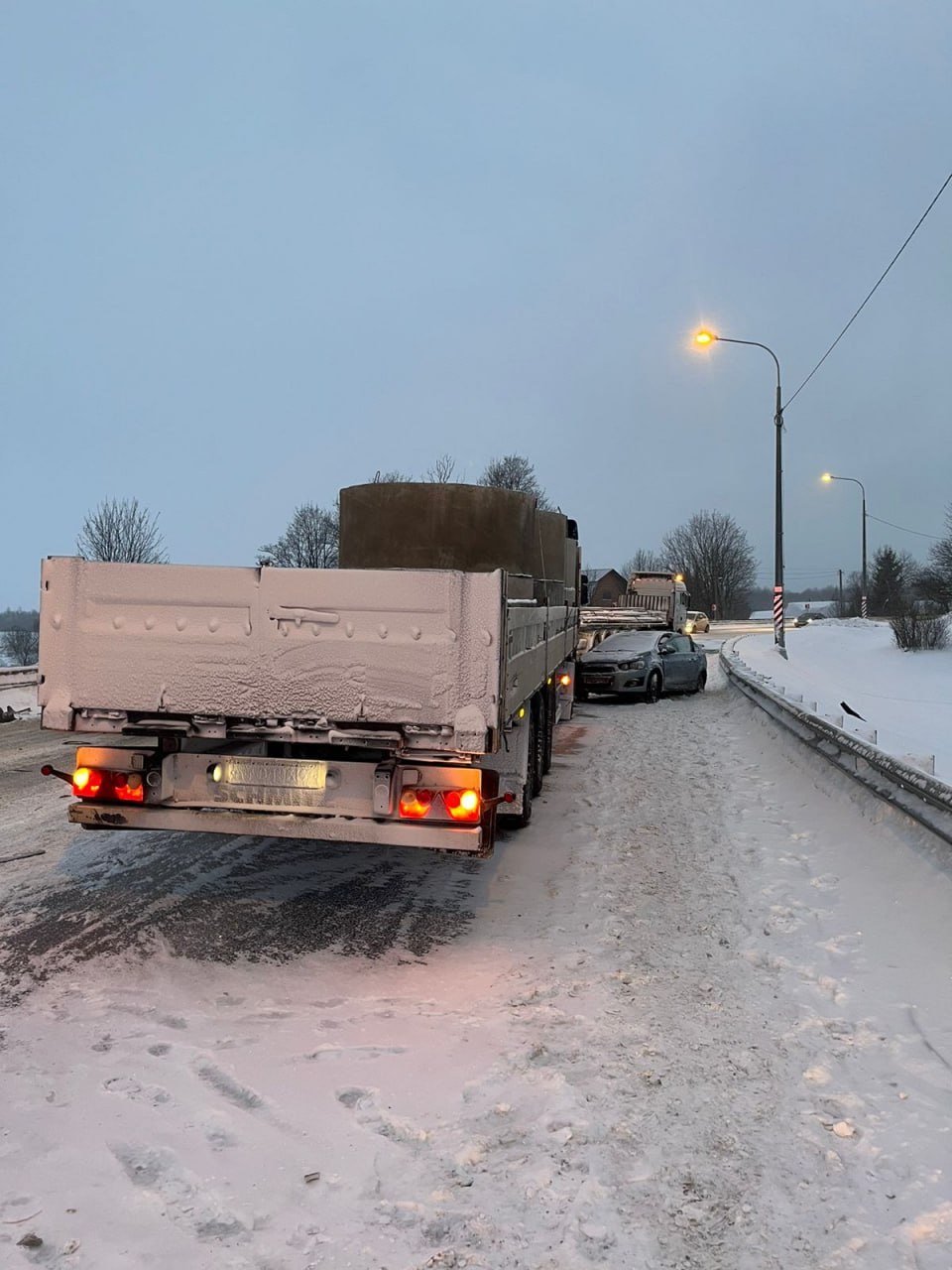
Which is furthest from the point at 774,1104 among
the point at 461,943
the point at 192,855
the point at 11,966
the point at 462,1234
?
the point at 192,855

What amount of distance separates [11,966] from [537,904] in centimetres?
302

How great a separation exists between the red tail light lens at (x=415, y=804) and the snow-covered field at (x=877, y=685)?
4.05m

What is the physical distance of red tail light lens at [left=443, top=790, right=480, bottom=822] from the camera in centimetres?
470

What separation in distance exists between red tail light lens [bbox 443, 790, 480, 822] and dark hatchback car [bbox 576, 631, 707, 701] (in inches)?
503

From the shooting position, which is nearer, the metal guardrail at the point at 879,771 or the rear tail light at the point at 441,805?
the rear tail light at the point at 441,805

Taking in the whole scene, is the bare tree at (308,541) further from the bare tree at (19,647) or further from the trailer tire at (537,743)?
the trailer tire at (537,743)

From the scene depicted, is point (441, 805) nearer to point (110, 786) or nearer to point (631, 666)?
point (110, 786)

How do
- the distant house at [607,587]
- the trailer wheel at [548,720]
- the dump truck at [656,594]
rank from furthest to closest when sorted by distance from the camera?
the distant house at [607,587]
the dump truck at [656,594]
the trailer wheel at [548,720]

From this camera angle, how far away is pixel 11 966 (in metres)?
4.53

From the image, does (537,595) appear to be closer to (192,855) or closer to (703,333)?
(192,855)

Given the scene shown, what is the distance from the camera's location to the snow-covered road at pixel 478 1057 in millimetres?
2713

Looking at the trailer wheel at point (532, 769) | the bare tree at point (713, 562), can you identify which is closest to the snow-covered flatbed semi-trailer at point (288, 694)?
the trailer wheel at point (532, 769)

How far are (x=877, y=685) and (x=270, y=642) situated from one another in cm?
2286

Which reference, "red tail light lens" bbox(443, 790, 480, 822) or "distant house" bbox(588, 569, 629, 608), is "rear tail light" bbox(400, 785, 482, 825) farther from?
"distant house" bbox(588, 569, 629, 608)
